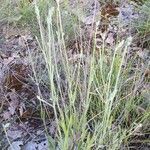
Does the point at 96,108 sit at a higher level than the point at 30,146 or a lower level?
higher

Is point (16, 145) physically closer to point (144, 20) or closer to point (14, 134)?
point (14, 134)

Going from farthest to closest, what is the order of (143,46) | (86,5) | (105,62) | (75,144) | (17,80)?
(86,5), (143,46), (17,80), (105,62), (75,144)

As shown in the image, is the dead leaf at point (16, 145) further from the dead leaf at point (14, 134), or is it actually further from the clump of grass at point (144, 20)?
the clump of grass at point (144, 20)

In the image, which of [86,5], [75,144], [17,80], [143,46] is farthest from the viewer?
[86,5]

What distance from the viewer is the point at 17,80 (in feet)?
7.41

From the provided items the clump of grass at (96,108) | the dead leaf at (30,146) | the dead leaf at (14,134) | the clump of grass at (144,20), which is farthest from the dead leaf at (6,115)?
the clump of grass at (144,20)

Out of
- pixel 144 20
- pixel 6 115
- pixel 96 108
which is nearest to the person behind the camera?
pixel 96 108

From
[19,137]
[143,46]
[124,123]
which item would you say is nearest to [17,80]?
[19,137]

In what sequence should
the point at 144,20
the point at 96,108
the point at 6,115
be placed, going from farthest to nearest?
the point at 144,20
the point at 6,115
the point at 96,108

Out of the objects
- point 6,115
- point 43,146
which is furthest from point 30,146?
point 6,115

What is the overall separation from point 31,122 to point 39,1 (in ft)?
3.45

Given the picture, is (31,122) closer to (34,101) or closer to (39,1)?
(34,101)

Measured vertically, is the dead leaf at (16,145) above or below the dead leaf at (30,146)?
above

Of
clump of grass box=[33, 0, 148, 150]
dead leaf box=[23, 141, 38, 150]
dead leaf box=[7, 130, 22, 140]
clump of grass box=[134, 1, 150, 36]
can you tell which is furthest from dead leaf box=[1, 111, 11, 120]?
clump of grass box=[134, 1, 150, 36]
